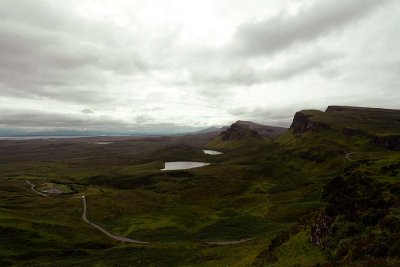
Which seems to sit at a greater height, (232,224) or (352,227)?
(352,227)

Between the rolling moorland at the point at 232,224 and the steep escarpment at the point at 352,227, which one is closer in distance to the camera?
the steep escarpment at the point at 352,227

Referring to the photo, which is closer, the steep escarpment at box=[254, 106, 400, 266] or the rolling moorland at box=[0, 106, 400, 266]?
the steep escarpment at box=[254, 106, 400, 266]

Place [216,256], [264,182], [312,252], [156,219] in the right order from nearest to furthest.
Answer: [312,252] < [216,256] < [156,219] < [264,182]

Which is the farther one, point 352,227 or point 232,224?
point 232,224

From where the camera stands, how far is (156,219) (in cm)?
12838

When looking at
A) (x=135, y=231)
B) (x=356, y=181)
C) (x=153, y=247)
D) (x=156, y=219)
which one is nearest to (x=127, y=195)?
(x=156, y=219)

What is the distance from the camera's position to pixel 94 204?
15275 centimetres

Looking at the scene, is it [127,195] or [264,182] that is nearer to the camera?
[127,195]

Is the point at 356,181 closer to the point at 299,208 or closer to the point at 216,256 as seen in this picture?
the point at 216,256

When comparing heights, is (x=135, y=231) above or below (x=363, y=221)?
below

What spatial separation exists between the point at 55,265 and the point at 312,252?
58027 millimetres

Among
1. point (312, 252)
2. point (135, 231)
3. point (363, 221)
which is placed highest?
point (363, 221)

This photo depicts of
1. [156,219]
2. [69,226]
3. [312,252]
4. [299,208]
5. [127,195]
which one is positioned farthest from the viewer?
[127,195]

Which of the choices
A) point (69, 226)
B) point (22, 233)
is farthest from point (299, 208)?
point (22, 233)
